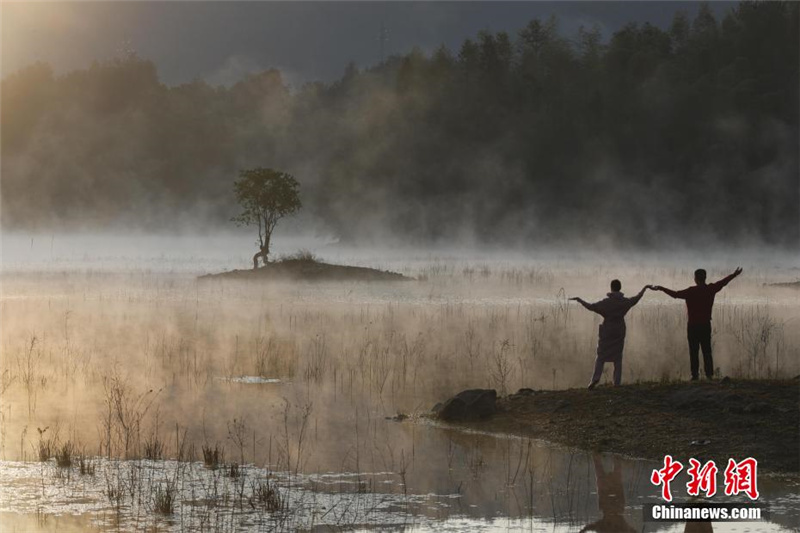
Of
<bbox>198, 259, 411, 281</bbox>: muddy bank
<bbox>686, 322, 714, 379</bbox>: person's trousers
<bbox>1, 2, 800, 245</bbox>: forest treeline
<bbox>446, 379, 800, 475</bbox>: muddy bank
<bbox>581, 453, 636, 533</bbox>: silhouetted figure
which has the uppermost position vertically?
<bbox>1, 2, 800, 245</bbox>: forest treeline

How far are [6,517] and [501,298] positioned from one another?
1090 inches

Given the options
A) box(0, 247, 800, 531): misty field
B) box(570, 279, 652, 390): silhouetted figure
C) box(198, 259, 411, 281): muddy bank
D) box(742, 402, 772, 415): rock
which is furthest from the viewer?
box(198, 259, 411, 281): muddy bank

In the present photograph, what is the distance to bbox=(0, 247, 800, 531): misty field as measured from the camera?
12.6 m

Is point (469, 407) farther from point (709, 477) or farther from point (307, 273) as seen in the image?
point (307, 273)

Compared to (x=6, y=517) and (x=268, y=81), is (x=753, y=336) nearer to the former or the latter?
(x=6, y=517)

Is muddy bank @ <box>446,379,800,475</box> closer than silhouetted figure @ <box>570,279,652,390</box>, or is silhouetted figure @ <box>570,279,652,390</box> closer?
muddy bank @ <box>446,379,800,475</box>

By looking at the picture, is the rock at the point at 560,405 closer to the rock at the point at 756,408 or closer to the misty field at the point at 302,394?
the misty field at the point at 302,394

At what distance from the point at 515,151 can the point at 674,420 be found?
87085mm

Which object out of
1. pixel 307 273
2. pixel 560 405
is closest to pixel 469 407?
pixel 560 405

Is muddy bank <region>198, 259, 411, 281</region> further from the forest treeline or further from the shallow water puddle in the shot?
the forest treeline

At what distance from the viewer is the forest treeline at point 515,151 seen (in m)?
92.6

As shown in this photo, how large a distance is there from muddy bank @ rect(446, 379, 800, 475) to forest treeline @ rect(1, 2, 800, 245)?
73699 mm

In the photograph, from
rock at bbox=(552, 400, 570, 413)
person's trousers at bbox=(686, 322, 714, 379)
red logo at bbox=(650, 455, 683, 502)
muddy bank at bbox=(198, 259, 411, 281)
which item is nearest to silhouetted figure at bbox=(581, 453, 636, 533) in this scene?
red logo at bbox=(650, 455, 683, 502)

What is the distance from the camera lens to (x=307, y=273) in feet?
156
